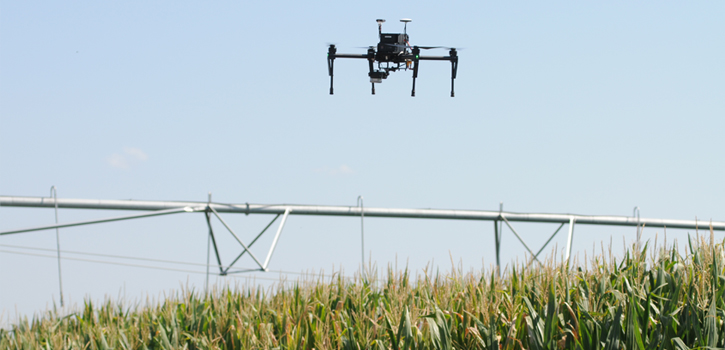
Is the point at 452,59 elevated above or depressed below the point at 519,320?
above

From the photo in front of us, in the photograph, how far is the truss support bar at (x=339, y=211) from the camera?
49.3ft

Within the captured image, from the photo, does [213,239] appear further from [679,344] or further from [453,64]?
[679,344]

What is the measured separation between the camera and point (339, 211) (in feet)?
54.5

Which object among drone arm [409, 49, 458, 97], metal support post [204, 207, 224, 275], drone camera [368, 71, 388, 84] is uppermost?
drone arm [409, 49, 458, 97]

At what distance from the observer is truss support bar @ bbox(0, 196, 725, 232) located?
15.0 metres

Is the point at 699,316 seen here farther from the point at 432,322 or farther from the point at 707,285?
the point at 432,322

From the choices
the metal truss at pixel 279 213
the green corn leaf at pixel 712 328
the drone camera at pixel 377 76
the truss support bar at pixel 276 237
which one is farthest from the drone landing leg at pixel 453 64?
the green corn leaf at pixel 712 328

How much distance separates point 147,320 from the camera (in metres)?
10.7

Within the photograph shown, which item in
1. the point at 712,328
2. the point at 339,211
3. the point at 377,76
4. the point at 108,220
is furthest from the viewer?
the point at 377,76

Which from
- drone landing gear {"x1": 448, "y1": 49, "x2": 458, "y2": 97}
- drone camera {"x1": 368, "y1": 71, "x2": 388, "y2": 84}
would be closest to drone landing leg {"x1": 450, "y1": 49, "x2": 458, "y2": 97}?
drone landing gear {"x1": 448, "y1": 49, "x2": 458, "y2": 97}

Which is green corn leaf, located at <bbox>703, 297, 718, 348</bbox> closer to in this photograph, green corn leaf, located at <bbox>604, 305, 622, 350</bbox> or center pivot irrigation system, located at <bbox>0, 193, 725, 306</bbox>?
green corn leaf, located at <bbox>604, 305, 622, 350</bbox>

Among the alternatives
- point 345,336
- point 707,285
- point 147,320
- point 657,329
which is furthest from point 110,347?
point 707,285

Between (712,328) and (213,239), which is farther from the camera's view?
(213,239)

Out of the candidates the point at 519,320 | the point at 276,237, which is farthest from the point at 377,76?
the point at 519,320
